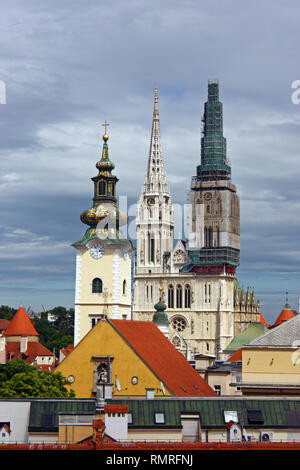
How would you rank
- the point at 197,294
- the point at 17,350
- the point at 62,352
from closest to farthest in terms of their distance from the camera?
1. the point at 62,352
2. the point at 17,350
3. the point at 197,294

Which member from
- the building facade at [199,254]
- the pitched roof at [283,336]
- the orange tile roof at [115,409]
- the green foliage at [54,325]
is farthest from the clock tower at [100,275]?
the green foliage at [54,325]

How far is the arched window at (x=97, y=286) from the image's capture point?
70.9m

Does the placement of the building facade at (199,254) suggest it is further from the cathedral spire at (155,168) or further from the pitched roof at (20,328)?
the pitched roof at (20,328)

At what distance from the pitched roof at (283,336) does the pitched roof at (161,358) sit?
5.55 metres

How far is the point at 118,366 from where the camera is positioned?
169ft

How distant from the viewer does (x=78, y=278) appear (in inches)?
2822

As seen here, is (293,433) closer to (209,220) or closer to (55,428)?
(55,428)

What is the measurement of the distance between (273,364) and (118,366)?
9.32 m

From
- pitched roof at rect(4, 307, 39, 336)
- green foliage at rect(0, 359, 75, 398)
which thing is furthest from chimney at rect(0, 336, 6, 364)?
green foliage at rect(0, 359, 75, 398)

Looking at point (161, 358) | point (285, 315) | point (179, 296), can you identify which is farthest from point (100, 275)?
point (179, 296)
